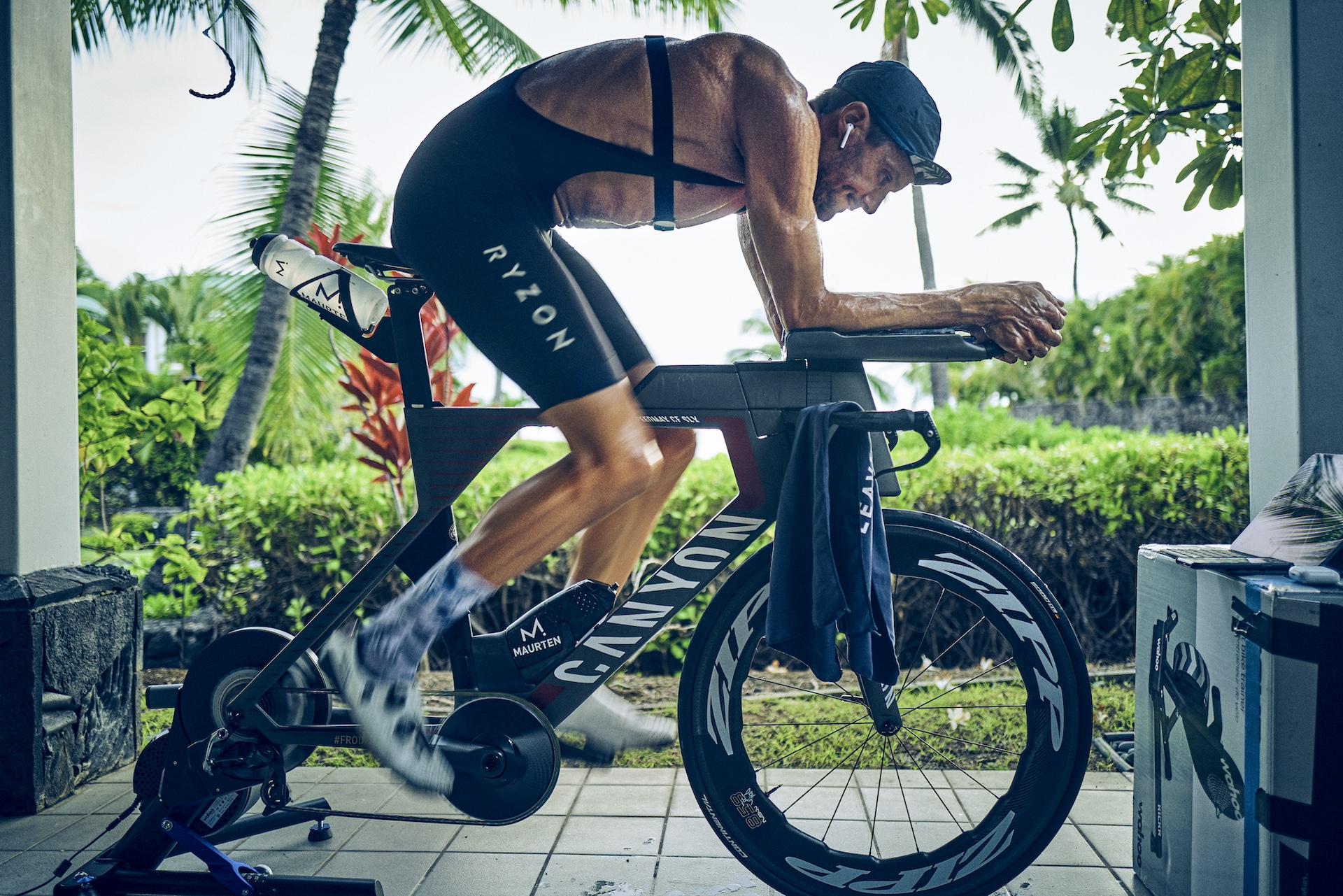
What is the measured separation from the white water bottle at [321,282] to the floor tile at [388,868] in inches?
54.9

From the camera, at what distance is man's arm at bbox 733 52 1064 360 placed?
202 centimetres

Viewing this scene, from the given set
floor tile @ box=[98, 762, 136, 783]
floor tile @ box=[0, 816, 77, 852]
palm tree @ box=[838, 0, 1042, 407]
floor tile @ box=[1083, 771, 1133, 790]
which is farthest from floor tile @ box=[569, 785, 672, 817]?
palm tree @ box=[838, 0, 1042, 407]

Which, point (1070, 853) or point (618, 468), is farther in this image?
point (1070, 853)

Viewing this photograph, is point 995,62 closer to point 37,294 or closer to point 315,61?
point 315,61

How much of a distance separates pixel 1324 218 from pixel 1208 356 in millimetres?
28382

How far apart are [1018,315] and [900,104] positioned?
565mm

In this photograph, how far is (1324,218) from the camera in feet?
7.63

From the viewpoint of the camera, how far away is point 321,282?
7.17 feet

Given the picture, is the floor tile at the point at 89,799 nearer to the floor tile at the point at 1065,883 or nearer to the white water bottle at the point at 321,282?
the white water bottle at the point at 321,282

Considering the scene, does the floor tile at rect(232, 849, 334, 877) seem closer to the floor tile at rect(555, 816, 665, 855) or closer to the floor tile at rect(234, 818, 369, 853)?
the floor tile at rect(234, 818, 369, 853)

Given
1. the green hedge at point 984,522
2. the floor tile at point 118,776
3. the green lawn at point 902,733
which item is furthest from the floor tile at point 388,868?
the green hedge at point 984,522

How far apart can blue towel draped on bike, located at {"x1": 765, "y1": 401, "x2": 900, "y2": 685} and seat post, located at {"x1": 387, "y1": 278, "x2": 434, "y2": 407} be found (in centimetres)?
89

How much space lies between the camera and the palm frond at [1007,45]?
2323cm

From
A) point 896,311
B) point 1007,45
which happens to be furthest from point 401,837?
point 1007,45
